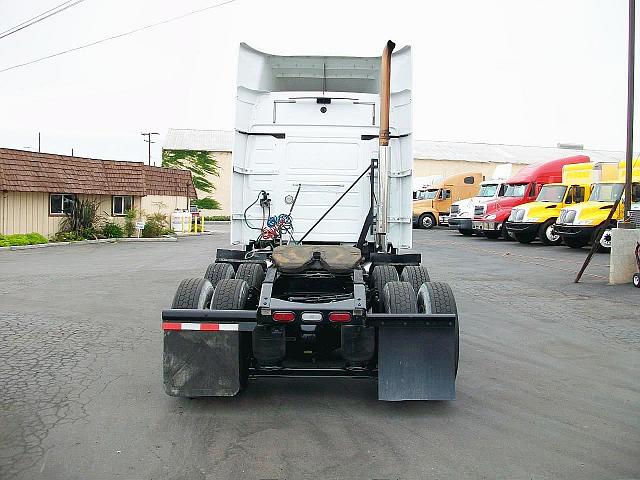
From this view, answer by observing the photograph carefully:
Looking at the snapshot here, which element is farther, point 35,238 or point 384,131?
point 35,238

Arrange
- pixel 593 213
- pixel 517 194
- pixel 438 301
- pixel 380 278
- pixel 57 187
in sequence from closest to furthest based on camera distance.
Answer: pixel 438 301 < pixel 380 278 < pixel 593 213 < pixel 57 187 < pixel 517 194

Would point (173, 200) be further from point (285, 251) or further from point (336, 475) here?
point (336, 475)

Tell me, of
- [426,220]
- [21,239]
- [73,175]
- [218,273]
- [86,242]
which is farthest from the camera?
[426,220]

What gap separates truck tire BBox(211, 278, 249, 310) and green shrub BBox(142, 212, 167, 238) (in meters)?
29.3

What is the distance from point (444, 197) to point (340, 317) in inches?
1498

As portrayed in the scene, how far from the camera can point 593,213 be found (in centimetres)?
2402

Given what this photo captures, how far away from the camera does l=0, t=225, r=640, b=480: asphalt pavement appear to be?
472cm

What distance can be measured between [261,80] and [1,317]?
510 cm

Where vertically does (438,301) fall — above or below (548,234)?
above

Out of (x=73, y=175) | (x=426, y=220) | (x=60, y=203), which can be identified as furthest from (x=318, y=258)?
(x=426, y=220)

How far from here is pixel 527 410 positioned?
19.7 feet

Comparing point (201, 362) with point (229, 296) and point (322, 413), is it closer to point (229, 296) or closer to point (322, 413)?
point (229, 296)

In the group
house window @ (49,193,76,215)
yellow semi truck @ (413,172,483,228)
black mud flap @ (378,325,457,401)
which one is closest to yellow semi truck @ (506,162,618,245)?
yellow semi truck @ (413,172,483,228)

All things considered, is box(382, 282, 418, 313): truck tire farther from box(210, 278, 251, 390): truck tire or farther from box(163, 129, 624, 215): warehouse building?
box(163, 129, 624, 215): warehouse building
